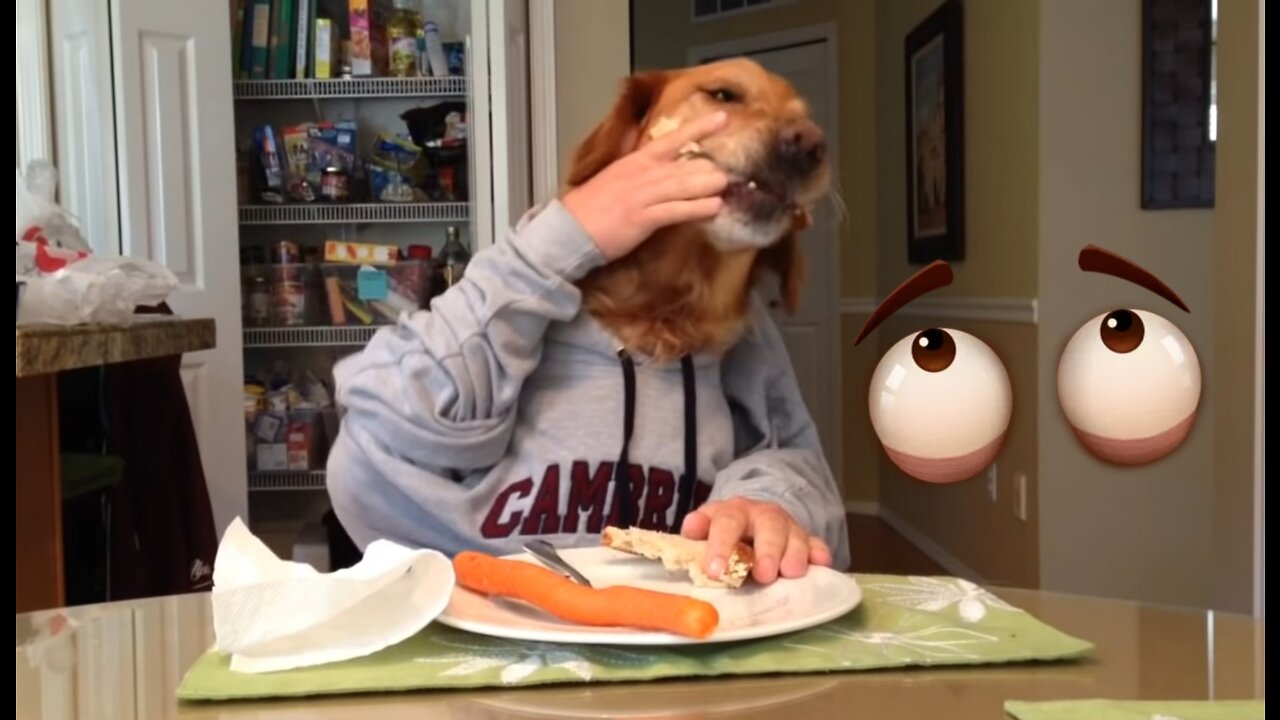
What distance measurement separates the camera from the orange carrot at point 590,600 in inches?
16.9

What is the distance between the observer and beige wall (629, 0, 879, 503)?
38cm

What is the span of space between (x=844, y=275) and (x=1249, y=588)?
0.80 metres

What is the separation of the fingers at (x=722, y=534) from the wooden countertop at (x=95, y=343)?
1.07 metres

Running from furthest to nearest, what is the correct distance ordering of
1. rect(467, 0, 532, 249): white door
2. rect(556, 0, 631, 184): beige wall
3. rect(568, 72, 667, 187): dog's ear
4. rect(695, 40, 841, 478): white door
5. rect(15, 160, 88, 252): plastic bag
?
rect(556, 0, 631, 184): beige wall → rect(467, 0, 532, 249): white door → rect(15, 160, 88, 252): plastic bag → rect(568, 72, 667, 187): dog's ear → rect(695, 40, 841, 478): white door

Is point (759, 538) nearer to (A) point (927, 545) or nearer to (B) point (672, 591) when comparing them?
(B) point (672, 591)

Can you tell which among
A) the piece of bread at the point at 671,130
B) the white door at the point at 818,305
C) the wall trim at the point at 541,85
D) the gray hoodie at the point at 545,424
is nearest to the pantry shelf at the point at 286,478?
the wall trim at the point at 541,85

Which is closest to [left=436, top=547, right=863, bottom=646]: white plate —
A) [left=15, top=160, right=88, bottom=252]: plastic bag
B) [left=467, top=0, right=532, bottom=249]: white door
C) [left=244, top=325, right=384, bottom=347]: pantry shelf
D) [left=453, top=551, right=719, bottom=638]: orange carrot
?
[left=453, top=551, right=719, bottom=638]: orange carrot

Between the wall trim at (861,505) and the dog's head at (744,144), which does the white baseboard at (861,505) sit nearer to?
the wall trim at (861,505)

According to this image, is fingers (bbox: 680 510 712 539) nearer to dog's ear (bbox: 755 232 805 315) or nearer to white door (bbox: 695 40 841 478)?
white door (bbox: 695 40 841 478)

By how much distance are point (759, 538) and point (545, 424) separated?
0.33m

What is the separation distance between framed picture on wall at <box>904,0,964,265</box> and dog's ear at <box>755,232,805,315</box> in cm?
7

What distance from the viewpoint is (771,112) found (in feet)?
2.07

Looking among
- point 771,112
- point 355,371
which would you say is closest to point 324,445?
point 355,371

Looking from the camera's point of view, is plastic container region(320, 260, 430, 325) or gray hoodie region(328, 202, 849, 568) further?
plastic container region(320, 260, 430, 325)
